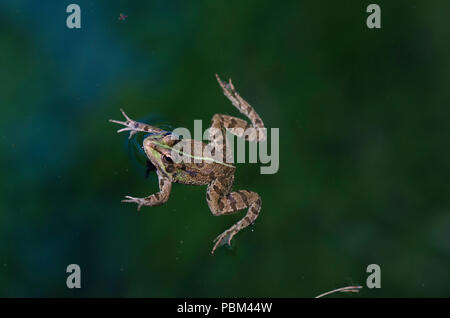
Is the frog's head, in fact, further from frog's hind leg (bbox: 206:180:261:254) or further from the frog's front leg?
frog's hind leg (bbox: 206:180:261:254)

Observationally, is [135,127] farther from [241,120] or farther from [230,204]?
[230,204]

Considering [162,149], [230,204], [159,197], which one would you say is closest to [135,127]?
[162,149]

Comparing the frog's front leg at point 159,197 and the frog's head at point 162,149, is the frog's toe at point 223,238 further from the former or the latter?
the frog's head at point 162,149

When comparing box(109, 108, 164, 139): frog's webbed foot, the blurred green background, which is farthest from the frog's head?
the blurred green background
